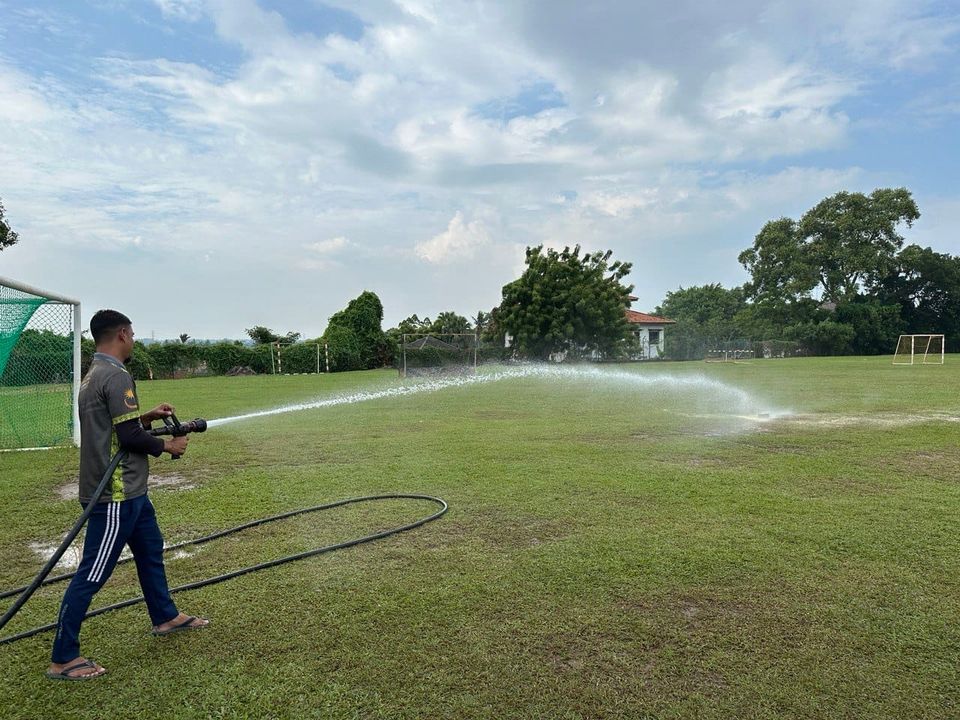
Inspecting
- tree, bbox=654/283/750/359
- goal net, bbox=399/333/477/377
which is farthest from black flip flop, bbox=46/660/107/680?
tree, bbox=654/283/750/359

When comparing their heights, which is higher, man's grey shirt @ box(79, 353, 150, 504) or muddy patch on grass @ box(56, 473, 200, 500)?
→ man's grey shirt @ box(79, 353, 150, 504)

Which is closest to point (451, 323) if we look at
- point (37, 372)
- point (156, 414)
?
point (37, 372)

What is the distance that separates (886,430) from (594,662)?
33.7ft

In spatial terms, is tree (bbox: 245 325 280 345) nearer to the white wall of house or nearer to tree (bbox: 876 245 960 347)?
the white wall of house

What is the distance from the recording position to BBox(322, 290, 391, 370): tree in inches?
1719

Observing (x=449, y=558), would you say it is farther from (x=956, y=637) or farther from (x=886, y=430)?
Answer: (x=886, y=430)

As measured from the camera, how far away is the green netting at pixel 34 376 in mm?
10273

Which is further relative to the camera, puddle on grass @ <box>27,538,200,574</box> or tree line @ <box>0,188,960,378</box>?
tree line @ <box>0,188,960,378</box>

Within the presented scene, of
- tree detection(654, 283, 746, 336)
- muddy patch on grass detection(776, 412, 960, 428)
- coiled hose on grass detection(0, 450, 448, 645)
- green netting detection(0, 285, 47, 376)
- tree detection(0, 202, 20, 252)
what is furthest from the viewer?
tree detection(654, 283, 746, 336)

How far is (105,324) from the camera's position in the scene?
3.60 meters

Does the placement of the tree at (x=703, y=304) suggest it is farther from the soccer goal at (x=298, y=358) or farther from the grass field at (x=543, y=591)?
the grass field at (x=543, y=591)

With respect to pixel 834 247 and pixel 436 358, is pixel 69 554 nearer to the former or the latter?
pixel 436 358

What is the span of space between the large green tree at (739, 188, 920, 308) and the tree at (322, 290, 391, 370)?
41962 millimetres

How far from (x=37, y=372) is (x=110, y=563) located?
450 inches
